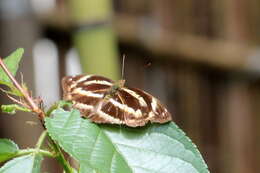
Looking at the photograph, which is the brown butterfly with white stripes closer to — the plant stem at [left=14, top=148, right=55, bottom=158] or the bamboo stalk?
the plant stem at [left=14, top=148, right=55, bottom=158]

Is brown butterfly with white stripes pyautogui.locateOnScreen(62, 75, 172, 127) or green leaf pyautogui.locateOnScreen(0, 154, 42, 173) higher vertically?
brown butterfly with white stripes pyautogui.locateOnScreen(62, 75, 172, 127)

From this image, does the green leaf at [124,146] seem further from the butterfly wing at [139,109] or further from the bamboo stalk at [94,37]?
the bamboo stalk at [94,37]

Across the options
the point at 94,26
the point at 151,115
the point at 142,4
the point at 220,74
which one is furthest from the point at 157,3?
the point at 151,115

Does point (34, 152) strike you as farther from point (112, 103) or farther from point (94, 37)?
point (94, 37)

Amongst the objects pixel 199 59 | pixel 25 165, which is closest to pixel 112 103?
pixel 25 165

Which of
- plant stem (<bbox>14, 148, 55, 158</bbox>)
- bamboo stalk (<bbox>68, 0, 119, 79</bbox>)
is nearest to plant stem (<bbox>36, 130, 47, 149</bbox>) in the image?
plant stem (<bbox>14, 148, 55, 158</bbox>)
